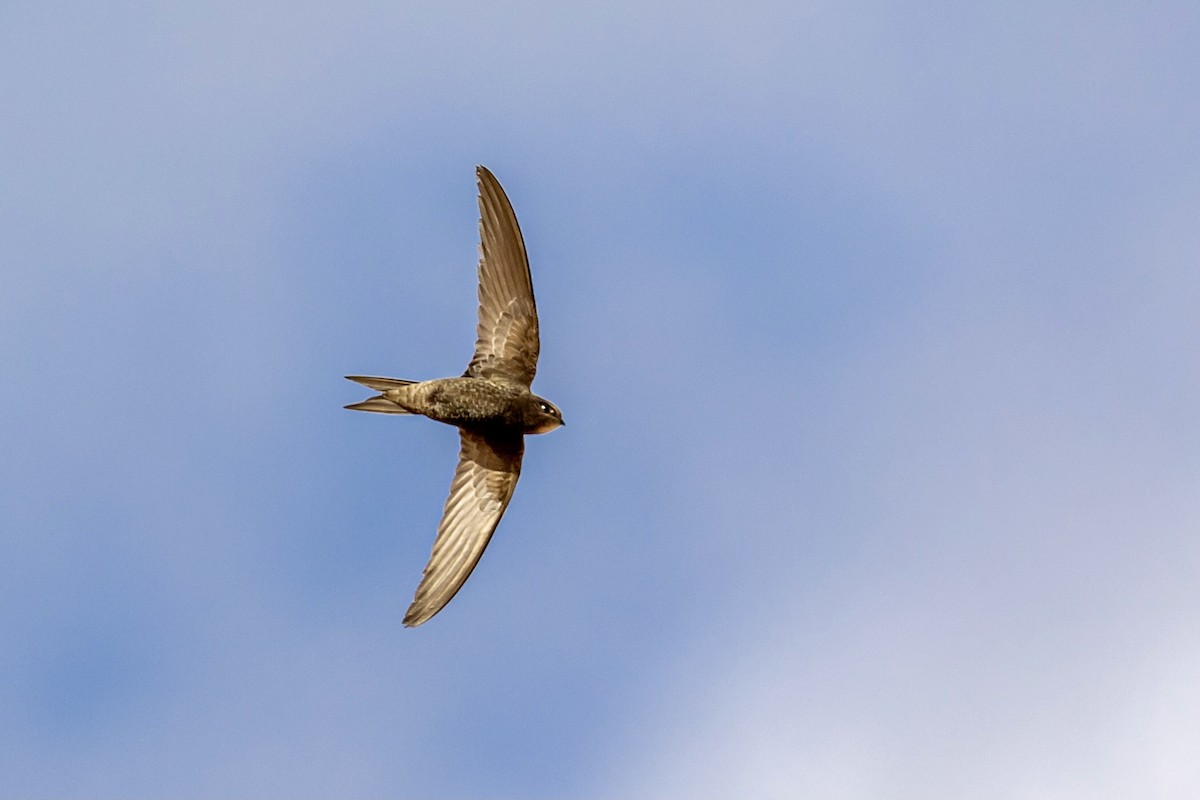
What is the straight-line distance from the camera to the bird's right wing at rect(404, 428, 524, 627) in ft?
46.0

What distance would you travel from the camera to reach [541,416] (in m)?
14.5

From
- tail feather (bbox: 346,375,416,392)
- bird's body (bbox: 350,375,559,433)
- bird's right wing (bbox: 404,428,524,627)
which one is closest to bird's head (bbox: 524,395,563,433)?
bird's body (bbox: 350,375,559,433)

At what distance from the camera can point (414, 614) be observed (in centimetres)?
1362

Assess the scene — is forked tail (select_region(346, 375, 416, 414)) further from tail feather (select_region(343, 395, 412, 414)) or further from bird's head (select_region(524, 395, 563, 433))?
bird's head (select_region(524, 395, 563, 433))

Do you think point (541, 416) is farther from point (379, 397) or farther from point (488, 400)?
point (379, 397)

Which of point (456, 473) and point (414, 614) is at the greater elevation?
point (456, 473)

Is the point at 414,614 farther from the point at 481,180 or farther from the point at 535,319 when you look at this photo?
the point at 481,180

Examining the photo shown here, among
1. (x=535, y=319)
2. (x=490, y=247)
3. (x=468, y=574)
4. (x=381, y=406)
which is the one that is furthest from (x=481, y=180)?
(x=468, y=574)

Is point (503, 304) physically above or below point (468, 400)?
above

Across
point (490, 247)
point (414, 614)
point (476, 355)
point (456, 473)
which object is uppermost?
point (490, 247)

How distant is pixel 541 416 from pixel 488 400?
0.70 meters

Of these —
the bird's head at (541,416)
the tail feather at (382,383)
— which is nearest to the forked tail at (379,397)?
the tail feather at (382,383)

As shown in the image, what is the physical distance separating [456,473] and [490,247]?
2.93 meters

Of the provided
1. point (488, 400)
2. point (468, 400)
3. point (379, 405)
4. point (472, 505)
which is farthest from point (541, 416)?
point (379, 405)
